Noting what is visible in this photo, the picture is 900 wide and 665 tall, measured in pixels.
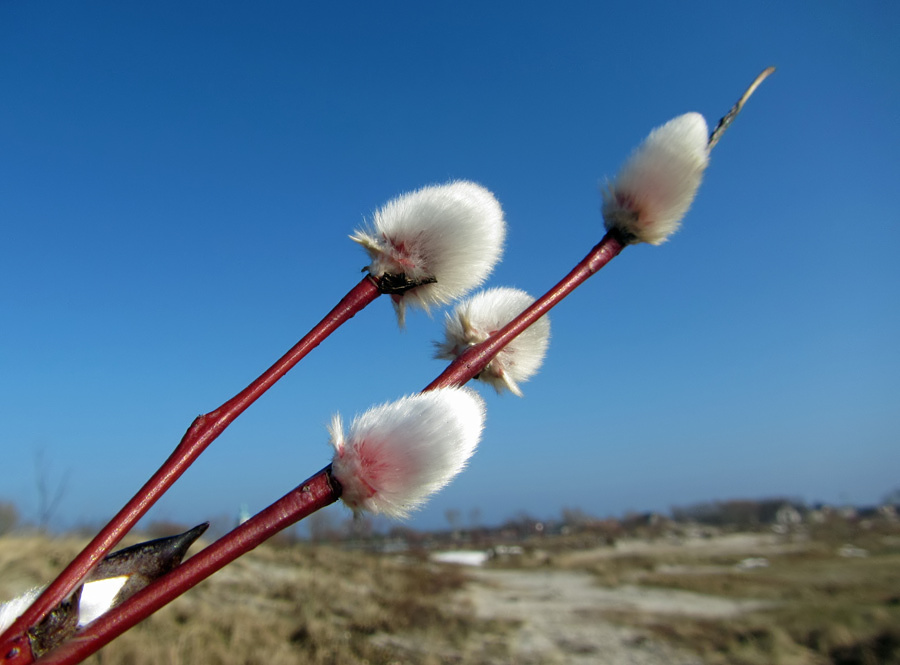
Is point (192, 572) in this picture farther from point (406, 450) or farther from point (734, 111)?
point (734, 111)

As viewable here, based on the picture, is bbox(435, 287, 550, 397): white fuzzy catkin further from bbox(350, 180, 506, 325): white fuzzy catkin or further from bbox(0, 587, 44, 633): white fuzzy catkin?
bbox(0, 587, 44, 633): white fuzzy catkin

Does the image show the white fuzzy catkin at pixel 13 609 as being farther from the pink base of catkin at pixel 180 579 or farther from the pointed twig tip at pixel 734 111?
the pointed twig tip at pixel 734 111

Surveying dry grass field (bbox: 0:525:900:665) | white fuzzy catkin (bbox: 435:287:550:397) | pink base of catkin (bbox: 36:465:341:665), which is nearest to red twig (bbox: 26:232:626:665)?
pink base of catkin (bbox: 36:465:341:665)

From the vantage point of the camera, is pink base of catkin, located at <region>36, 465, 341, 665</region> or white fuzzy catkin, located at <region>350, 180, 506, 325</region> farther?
white fuzzy catkin, located at <region>350, 180, 506, 325</region>

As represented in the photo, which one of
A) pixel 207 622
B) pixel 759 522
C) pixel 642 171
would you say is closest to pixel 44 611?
pixel 642 171

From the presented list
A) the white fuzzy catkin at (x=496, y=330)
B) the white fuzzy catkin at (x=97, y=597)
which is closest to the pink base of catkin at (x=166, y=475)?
the white fuzzy catkin at (x=97, y=597)
